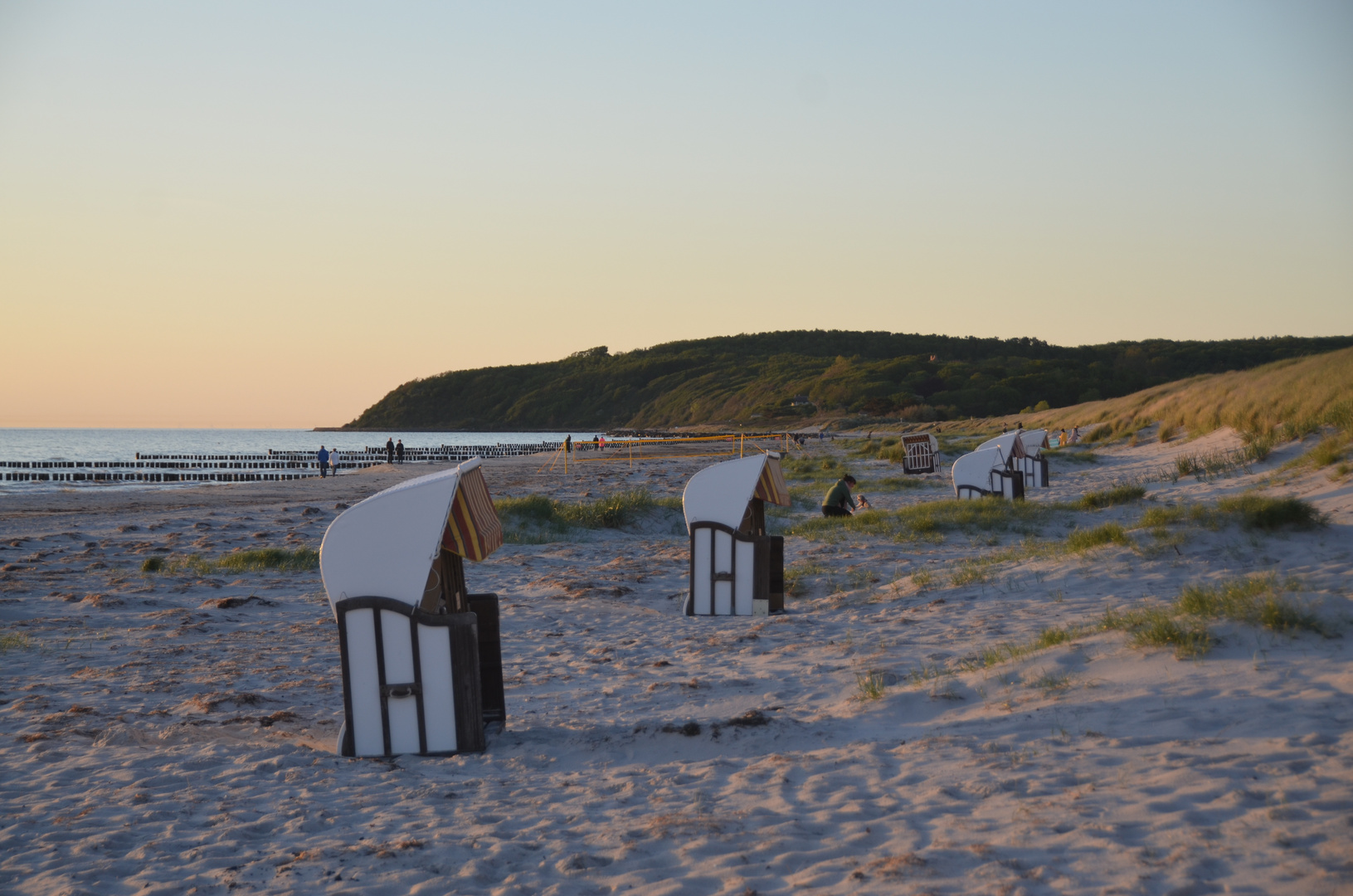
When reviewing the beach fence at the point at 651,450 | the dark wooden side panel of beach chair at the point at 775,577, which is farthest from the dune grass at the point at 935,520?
the beach fence at the point at 651,450

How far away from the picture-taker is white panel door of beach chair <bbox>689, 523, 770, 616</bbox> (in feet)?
31.4

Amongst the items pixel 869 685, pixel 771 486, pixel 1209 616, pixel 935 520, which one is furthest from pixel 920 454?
pixel 869 685

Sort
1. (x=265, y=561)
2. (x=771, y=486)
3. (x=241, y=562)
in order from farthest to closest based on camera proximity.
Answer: (x=265, y=561)
(x=241, y=562)
(x=771, y=486)

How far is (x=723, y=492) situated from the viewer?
9.55m

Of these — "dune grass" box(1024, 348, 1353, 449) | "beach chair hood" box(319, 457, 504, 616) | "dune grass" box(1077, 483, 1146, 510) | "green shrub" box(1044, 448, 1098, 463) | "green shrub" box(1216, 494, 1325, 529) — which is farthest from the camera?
"green shrub" box(1044, 448, 1098, 463)

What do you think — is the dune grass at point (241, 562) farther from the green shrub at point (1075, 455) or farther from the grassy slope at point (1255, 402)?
the green shrub at point (1075, 455)

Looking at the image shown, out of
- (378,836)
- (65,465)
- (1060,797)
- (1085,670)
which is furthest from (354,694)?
(65,465)

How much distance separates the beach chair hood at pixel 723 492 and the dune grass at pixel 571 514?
7200 mm

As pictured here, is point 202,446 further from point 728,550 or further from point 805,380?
point 728,550

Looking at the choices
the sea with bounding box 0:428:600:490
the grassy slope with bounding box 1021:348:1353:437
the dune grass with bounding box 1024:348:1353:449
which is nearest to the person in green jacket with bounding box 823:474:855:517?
the dune grass with bounding box 1024:348:1353:449

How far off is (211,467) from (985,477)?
208 feet

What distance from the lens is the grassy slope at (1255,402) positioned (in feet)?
66.1

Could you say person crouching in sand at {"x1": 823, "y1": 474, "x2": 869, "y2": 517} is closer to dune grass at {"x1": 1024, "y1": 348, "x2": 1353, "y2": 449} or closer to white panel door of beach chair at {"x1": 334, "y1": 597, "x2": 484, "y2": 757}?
dune grass at {"x1": 1024, "y1": 348, "x2": 1353, "y2": 449}

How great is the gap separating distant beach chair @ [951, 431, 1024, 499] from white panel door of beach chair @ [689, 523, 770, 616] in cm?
1044
